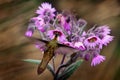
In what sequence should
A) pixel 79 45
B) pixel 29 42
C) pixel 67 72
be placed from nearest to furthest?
pixel 79 45 → pixel 67 72 → pixel 29 42

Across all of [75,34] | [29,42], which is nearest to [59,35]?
[75,34]

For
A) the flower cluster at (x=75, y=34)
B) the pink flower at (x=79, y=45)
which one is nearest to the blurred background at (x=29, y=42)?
the flower cluster at (x=75, y=34)

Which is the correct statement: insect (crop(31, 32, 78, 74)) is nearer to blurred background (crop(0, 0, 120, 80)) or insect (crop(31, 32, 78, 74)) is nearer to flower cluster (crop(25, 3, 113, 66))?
flower cluster (crop(25, 3, 113, 66))

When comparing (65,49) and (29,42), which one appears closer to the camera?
(65,49)

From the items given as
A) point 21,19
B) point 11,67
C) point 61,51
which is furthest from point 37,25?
point 21,19

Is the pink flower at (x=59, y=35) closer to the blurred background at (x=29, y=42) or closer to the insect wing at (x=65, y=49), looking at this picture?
the insect wing at (x=65, y=49)

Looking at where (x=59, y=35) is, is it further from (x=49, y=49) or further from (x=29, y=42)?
(x=29, y=42)
